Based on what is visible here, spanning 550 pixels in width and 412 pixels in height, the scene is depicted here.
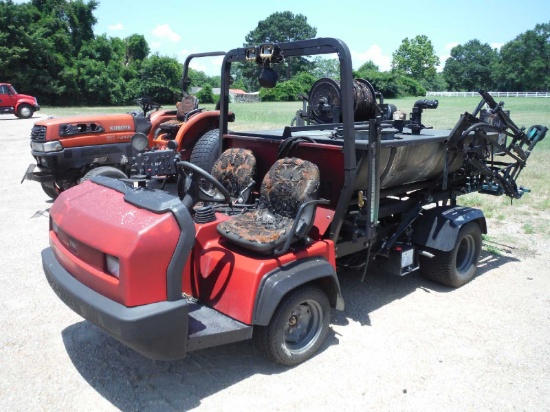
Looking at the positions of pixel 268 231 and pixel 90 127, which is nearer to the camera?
pixel 268 231

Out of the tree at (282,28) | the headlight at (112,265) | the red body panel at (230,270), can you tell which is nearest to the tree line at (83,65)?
the red body panel at (230,270)

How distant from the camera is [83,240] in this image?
9.38ft

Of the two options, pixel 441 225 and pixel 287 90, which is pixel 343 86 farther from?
pixel 287 90

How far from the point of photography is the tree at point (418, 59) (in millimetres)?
96000

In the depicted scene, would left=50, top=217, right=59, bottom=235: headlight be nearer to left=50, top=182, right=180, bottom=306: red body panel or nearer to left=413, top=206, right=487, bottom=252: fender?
left=50, top=182, right=180, bottom=306: red body panel

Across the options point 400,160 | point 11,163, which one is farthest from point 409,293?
point 11,163

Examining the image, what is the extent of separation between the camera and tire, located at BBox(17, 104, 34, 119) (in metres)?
25.4

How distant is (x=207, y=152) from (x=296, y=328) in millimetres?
3101

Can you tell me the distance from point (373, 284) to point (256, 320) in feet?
7.20

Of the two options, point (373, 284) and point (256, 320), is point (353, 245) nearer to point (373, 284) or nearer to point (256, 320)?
point (373, 284)

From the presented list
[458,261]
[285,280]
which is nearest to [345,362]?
[285,280]

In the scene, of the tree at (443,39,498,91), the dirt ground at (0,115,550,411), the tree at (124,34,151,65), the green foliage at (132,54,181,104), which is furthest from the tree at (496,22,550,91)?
the dirt ground at (0,115,550,411)

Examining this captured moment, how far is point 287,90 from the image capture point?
4984 cm

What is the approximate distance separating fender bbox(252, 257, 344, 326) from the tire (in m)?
26.6
